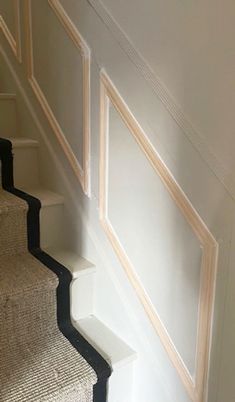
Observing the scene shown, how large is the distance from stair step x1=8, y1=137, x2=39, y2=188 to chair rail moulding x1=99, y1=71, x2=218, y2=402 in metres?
0.48

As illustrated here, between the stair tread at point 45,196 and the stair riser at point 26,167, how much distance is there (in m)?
0.05

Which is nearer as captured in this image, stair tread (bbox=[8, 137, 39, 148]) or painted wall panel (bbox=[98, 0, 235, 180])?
painted wall panel (bbox=[98, 0, 235, 180])

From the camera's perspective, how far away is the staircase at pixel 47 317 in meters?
1.04

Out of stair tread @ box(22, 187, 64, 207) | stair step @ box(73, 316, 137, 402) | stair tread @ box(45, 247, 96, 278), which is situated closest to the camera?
stair step @ box(73, 316, 137, 402)

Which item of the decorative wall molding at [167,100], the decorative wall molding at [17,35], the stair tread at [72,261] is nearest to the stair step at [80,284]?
the stair tread at [72,261]

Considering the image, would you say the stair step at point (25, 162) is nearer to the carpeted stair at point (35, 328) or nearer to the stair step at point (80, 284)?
the carpeted stair at point (35, 328)

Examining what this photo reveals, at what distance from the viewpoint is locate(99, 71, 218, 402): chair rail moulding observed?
2.90 feet

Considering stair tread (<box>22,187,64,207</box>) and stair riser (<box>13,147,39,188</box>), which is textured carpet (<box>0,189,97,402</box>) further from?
stair riser (<box>13,147,39,188</box>)

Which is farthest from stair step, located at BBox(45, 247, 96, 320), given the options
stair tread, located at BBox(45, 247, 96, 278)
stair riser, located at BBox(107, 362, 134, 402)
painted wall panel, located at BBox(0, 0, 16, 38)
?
painted wall panel, located at BBox(0, 0, 16, 38)

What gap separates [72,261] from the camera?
1.34 metres

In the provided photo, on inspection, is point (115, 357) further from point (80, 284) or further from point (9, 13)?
point (9, 13)

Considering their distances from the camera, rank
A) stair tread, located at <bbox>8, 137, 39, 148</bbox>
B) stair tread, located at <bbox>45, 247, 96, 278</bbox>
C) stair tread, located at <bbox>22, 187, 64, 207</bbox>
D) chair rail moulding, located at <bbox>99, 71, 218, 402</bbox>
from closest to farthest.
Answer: chair rail moulding, located at <bbox>99, 71, 218, 402</bbox>
stair tread, located at <bbox>45, 247, 96, 278</bbox>
stair tread, located at <bbox>22, 187, 64, 207</bbox>
stair tread, located at <bbox>8, 137, 39, 148</bbox>

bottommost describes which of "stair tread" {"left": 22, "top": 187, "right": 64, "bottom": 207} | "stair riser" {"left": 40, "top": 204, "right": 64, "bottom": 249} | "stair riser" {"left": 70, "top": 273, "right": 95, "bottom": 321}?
"stair riser" {"left": 70, "top": 273, "right": 95, "bottom": 321}

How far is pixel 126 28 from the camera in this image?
1018mm
